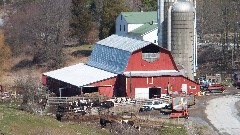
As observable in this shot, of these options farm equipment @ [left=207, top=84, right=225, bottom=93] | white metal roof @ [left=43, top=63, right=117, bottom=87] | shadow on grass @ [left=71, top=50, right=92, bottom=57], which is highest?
shadow on grass @ [left=71, top=50, right=92, bottom=57]

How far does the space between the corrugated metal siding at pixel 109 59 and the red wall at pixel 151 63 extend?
0.44 meters

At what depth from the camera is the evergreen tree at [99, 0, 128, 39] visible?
2768 inches

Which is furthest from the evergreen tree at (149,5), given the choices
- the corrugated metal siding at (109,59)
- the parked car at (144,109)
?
the parked car at (144,109)

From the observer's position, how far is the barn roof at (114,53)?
45969 millimetres

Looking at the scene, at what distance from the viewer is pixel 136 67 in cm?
4556

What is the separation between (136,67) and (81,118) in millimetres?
10770

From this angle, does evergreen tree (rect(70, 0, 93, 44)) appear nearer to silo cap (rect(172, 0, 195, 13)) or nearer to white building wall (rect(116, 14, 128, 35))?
white building wall (rect(116, 14, 128, 35))

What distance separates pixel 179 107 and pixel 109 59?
12091 mm

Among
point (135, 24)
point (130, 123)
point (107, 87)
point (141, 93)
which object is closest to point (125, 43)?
point (107, 87)

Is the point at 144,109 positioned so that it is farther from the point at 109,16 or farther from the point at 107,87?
the point at 109,16

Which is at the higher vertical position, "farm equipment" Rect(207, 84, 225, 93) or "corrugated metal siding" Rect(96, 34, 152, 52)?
"corrugated metal siding" Rect(96, 34, 152, 52)

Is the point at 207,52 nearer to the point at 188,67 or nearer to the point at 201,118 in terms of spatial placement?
the point at 188,67

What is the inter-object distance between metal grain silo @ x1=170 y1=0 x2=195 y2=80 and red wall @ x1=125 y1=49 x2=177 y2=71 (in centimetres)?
313

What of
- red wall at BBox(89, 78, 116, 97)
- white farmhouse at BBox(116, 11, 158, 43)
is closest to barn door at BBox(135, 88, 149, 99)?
red wall at BBox(89, 78, 116, 97)
